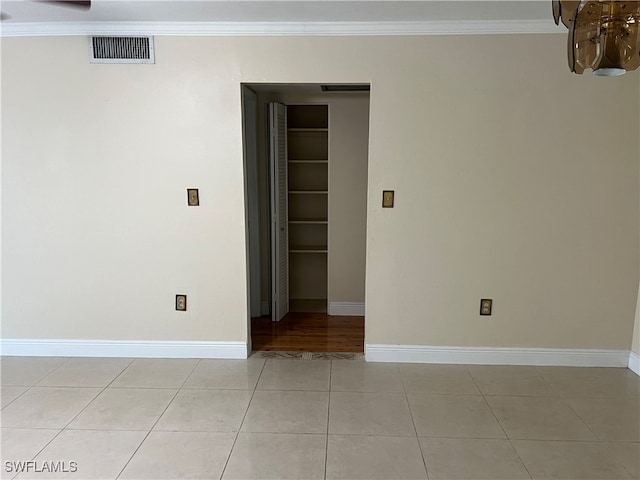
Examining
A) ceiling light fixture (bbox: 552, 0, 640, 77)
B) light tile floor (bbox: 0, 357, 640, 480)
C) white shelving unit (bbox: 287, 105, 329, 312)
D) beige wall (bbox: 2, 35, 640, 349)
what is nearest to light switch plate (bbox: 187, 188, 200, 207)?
beige wall (bbox: 2, 35, 640, 349)

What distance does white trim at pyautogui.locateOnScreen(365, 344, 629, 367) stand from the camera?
3.23 metres

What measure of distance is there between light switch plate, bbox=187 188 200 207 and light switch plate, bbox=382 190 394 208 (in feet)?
4.35

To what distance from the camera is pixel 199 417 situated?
2.55 m

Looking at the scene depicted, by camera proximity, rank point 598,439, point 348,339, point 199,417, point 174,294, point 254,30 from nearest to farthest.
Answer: point 598,439
point 199,417
point 254,30
point 174,294
point 348,339

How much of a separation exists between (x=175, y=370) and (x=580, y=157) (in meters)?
3.18

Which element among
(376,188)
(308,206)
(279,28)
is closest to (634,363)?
(376,188)

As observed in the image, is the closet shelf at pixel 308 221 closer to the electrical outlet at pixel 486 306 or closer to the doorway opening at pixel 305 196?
the doorway opening at pixel 305 196

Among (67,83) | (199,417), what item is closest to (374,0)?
(67,83)

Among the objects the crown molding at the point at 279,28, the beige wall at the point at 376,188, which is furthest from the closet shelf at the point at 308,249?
the crown molding at the point at 279,28

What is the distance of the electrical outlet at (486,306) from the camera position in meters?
3.21

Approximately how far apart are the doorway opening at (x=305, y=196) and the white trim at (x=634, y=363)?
2008 millimetres

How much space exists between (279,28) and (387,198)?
1361 mm

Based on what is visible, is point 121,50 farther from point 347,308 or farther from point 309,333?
point 347,308

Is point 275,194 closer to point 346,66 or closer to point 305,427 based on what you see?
point 346,66
